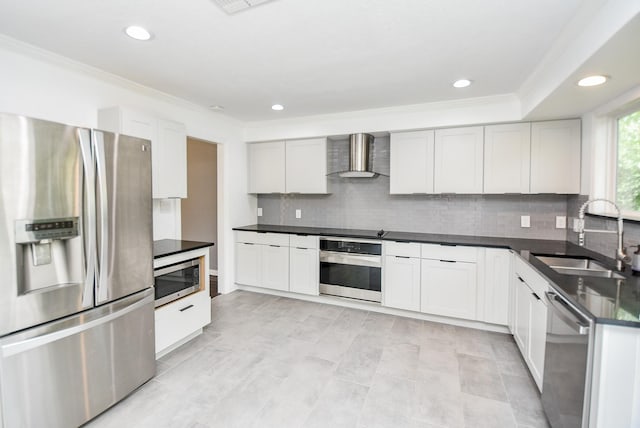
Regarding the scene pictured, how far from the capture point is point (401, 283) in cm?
339

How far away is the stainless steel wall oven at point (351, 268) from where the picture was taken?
11.5 ft

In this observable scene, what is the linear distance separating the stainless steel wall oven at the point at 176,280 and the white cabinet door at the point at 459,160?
9.14 feet

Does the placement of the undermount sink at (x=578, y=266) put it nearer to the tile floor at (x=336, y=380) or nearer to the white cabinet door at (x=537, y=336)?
the white cabinet door at (x=537, y=336)

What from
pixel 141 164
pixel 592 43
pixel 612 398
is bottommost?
pixel 612 398

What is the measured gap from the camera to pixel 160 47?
6.98 ft

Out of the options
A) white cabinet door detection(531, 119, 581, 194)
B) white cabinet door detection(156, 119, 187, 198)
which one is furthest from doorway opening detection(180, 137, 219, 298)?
white cabinet door detection(531, 119, 581, 194)

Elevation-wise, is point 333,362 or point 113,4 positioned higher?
point 113,4

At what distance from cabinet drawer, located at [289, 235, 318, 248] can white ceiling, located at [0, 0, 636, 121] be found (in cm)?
177

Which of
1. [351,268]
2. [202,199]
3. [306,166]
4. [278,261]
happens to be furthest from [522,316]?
[202,199]

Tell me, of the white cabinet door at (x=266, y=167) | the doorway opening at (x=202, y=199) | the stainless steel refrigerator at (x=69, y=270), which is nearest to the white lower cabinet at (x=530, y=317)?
the stainless steel refrigerator at (x=69, y=270)

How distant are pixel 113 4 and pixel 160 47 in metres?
0.47

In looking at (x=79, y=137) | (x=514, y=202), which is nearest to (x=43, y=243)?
(x=79, y=137)

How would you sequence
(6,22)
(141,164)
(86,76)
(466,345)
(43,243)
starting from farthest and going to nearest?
1. (466,345)
2. (86,76)
3. (141,164)
4. (6,22)
5. (43,243)

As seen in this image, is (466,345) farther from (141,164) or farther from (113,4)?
(113,4)
